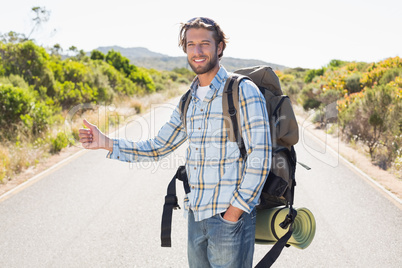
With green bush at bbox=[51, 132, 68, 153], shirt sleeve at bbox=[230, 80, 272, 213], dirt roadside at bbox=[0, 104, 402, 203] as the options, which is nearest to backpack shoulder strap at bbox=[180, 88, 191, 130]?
shirt sleeve at bbox=[230, 80, 272, 213]

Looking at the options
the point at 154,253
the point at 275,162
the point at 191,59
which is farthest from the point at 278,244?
the point at 154,253

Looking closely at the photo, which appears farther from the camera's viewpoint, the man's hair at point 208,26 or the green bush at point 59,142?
the green bush at point 59,142

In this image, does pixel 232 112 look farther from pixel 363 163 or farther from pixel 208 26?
pixel 363 163

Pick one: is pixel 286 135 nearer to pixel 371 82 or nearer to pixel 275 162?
pixel 275 162

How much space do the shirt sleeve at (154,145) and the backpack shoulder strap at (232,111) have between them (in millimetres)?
500

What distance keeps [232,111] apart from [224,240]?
27.4 inches

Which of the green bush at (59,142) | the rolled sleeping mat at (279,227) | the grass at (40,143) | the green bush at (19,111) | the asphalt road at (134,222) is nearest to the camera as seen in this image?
the rolled sleeping mat at (279,227)

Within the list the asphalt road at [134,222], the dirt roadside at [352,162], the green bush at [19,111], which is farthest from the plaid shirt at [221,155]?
the green bush at [19,111]

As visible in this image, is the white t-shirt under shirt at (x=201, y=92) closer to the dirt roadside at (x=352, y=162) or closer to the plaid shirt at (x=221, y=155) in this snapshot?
the plaid shirt at (x=221, y=155)

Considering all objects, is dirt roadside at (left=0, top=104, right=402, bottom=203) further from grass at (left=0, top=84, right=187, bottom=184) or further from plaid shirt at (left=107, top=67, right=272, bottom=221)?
plaid shirt at (left=107, top=67, right=272, bottom=221)

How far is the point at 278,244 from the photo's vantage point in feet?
6.58

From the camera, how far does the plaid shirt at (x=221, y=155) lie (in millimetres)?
1792

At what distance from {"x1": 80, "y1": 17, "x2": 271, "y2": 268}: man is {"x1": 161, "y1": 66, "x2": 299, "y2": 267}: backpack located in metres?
0.05

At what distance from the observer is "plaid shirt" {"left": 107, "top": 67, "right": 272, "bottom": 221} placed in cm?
179
